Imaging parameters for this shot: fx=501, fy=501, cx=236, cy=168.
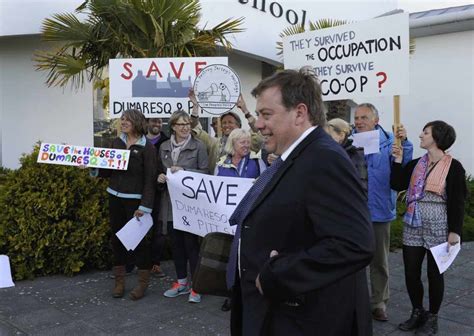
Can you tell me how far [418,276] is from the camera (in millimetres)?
4250

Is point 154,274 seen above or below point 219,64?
below

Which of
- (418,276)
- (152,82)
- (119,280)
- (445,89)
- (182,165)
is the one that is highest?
(445,89)

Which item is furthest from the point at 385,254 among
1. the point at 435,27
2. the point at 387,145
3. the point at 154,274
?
the point at 435,27

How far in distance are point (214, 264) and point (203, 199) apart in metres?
2.36

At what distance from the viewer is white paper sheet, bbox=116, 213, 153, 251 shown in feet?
16.1

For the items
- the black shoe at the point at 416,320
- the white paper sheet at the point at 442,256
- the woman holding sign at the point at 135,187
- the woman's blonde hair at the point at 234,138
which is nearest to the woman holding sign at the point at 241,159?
the woman's blonde hair at the point at 234,138

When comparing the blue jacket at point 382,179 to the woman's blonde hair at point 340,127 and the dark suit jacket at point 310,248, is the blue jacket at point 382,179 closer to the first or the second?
the woman's blonde hair at point 340,127

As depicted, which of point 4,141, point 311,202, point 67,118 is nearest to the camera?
point 311,202

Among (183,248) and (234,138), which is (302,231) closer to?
(234,138)

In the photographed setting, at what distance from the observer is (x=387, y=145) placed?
4.56 meters

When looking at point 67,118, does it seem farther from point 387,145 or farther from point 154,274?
point 387,145

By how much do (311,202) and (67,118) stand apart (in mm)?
8667

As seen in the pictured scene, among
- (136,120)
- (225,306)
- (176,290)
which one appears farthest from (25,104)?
(225,306)

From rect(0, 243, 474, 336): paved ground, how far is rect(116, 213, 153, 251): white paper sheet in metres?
0.61
